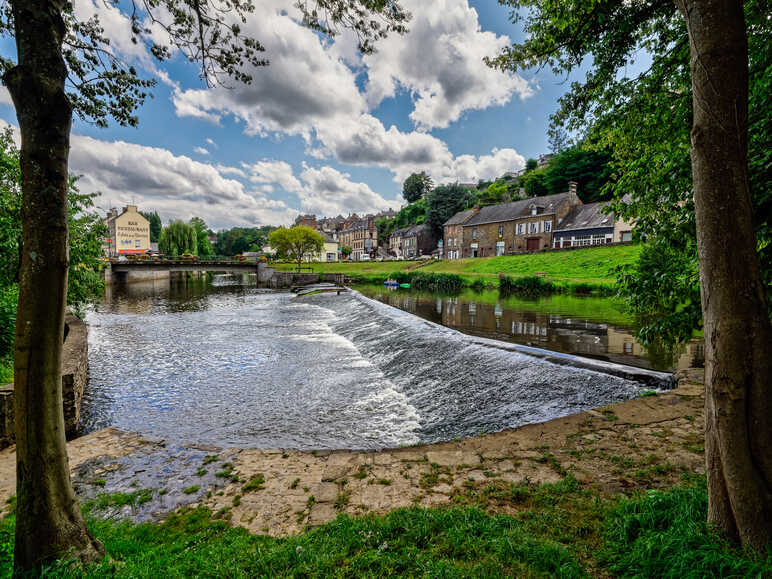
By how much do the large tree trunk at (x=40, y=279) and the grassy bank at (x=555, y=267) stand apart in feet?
111

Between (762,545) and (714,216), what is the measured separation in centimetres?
232

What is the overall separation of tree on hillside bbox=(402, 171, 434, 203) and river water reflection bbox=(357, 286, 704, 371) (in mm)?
96861

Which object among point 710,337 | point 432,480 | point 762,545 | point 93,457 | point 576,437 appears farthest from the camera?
point 93,457

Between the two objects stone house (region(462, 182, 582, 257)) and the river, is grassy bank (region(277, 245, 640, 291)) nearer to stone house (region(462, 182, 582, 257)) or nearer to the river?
stone house (region(462, 182, 582, 257))

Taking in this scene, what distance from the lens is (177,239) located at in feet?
247

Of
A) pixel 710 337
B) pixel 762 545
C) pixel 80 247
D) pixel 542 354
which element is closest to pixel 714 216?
pixel 710 337

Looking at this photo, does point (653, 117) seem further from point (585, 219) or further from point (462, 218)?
point (462, 218)

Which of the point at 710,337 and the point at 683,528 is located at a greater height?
the point at 710,337

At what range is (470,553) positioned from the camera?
3035mm

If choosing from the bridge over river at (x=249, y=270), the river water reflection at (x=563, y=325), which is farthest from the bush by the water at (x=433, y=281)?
the river water reflection at (x=563, y=325)

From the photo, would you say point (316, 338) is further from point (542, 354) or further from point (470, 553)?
point (470, 553)

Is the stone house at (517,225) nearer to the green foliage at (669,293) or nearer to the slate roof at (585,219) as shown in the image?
the slate roof at (585,219)

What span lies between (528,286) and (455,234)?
126 feet

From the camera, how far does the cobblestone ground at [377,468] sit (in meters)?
4.24
